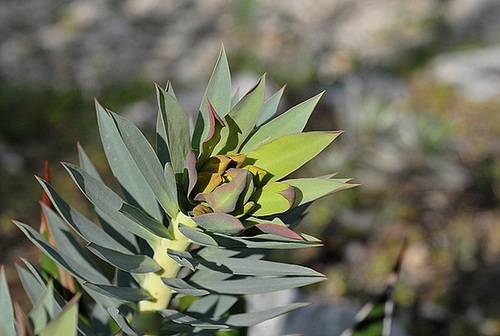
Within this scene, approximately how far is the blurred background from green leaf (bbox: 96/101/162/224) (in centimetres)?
28

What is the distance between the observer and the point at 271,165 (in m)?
0.38

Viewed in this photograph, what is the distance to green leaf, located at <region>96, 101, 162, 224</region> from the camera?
1.40 ft

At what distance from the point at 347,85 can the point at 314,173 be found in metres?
1.01

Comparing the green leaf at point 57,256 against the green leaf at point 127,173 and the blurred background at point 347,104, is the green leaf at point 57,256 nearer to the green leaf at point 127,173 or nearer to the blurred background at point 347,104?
the green leaf at point 127,173

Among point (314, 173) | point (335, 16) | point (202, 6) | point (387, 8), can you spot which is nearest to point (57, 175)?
point (314, 173)

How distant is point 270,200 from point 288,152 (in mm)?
38

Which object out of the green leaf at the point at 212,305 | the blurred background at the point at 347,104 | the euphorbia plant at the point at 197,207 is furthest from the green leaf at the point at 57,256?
the blurred background at the point at 347,104

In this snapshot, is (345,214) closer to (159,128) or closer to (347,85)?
(347,85)

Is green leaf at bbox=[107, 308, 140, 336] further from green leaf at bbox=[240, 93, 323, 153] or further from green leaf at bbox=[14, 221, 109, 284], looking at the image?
green leaf at bbox=[240, 93, 323, 153]

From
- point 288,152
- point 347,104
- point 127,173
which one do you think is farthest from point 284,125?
point 347,104

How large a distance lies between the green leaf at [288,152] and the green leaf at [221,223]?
6cm

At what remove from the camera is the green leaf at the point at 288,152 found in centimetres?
35

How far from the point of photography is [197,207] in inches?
14.4

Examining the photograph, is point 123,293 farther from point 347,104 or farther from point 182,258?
point 347,104
